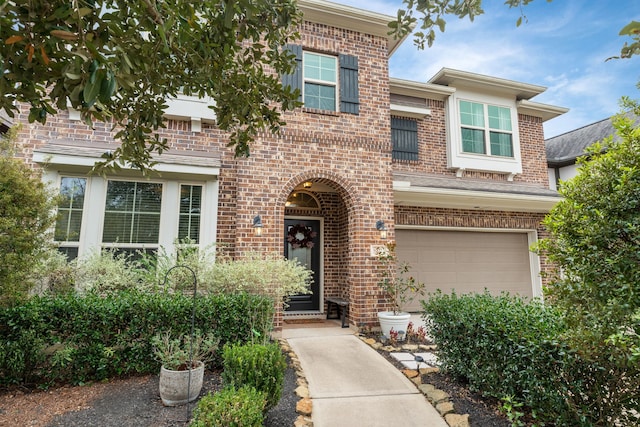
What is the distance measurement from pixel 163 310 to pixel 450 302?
3.63m

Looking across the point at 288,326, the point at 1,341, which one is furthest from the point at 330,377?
the point at 1,341

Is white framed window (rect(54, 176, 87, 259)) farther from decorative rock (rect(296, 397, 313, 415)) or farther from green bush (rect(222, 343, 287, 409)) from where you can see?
decorative rock (rect(296, 397, 313, 415))

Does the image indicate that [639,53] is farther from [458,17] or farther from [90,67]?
[90,67]

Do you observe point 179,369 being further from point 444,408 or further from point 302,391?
point 444,408

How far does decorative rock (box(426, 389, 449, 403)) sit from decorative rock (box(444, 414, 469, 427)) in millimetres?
295

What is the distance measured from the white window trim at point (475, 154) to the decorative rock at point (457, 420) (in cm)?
695

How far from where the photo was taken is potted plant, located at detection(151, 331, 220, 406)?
3539 millimetres

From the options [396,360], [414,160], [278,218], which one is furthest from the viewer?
[414,160]

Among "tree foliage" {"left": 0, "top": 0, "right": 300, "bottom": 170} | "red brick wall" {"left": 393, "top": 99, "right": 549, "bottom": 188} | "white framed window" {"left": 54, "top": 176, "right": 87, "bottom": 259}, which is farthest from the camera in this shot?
"red brick wall" {"left": 393, "top": 99, "right": 549, "bottom": 188}

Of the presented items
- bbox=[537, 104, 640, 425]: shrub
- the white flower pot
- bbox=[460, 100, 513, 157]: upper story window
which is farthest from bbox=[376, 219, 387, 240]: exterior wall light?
bbox=[537, 104, 640, 425]: shrub

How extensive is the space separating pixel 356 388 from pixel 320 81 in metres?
5.85

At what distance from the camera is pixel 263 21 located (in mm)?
3012

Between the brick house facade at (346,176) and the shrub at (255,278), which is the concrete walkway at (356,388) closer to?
the shrub at (255,278)

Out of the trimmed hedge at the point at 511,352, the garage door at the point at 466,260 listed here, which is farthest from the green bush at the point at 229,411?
the garage door at the point at 466,260
